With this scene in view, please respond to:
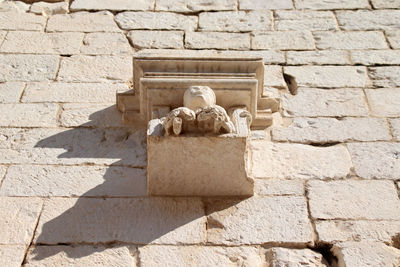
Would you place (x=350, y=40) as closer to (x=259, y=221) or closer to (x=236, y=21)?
(x=236, y=21)

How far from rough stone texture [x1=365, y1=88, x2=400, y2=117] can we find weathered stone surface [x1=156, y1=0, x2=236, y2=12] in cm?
170

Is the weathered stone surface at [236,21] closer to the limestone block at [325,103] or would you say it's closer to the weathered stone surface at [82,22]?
the weathered stone surface at [82,22]

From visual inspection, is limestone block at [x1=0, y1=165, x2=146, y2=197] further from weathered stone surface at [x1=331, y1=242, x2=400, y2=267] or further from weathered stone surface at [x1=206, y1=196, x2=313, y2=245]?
weathered stone surface at [x1=331, y1=242, x2=400, y2=267]

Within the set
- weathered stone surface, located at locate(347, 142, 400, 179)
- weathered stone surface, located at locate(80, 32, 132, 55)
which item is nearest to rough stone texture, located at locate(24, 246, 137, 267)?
weathered stone surface, located at locate(347, 142, 400, 179)

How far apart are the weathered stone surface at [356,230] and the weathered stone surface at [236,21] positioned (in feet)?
8.08

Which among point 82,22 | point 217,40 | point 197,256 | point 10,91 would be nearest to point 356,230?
point 197,256

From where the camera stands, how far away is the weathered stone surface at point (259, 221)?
4.19 meters

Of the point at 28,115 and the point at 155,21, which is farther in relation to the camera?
the point at 155,21

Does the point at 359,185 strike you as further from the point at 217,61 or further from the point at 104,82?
the point at 104,82

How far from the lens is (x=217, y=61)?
479 cm

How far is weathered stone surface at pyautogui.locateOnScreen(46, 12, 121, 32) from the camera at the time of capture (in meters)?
6.18

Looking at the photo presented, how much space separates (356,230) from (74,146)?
6.37 ft

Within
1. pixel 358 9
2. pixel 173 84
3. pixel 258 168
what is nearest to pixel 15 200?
pixel 173 84

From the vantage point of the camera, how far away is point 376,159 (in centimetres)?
478
